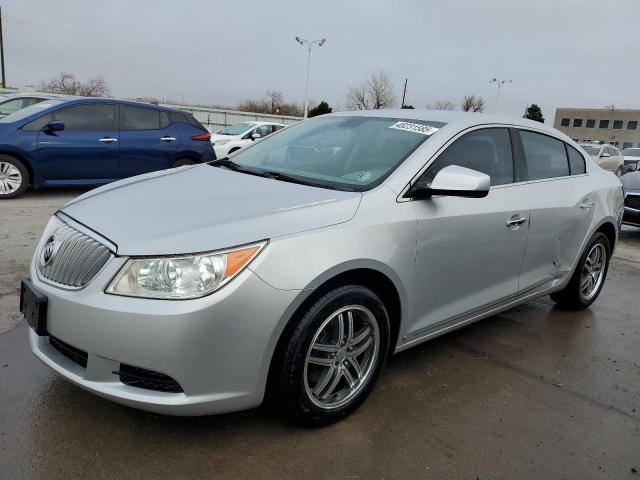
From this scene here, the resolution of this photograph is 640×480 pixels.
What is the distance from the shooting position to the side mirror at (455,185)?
2.70 metres

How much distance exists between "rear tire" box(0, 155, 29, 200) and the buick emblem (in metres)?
5.84

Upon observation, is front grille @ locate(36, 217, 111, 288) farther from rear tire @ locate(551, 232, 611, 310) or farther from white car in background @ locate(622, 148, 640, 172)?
white car in background @ locate(622, 148, 640, 172)

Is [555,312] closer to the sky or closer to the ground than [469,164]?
closer to the ground

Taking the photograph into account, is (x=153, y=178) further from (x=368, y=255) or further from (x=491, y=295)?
(x=491, y=295)

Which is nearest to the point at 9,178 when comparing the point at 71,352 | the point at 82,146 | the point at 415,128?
the point at 82,146

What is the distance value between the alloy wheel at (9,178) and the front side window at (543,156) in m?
6.87

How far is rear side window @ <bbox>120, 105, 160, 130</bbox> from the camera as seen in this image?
8281 millimetres

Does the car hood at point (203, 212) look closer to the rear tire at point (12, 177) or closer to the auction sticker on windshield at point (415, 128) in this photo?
the auction sticker on windshield at point (415, 128)

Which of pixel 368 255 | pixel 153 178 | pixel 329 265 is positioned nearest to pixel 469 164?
pixel 368 255

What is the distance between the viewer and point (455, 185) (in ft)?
8.87

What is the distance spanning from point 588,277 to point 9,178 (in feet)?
24.5

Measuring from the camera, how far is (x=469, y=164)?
327 cm

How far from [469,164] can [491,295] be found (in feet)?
2.79

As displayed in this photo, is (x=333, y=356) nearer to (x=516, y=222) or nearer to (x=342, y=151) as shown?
(x=342, y=151)
